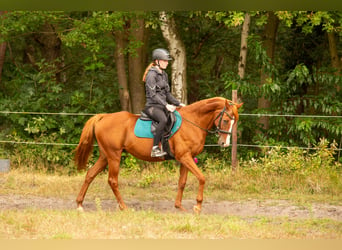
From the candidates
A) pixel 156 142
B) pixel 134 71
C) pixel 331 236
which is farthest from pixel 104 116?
pixel 134 71

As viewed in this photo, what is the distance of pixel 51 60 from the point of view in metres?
17.7

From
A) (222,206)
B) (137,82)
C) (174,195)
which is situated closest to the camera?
(222,206)

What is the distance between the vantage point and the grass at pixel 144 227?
7.38m

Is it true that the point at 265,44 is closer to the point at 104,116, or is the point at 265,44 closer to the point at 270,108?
the point at 270,108

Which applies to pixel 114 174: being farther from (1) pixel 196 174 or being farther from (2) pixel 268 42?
(2) pixel 268 42

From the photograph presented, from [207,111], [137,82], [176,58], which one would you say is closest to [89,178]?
[207,111]

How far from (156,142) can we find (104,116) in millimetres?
1226

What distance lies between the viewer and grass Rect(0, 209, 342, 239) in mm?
7375

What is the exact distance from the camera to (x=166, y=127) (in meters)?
9.97

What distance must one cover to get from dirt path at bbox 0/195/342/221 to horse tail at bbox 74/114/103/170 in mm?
921

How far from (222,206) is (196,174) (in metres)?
1.32

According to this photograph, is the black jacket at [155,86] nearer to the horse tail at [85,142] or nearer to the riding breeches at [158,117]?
the riding breeches at [158,117]

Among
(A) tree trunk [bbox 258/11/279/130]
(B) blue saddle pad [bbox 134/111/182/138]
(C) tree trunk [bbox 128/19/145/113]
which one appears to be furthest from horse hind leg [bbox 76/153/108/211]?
(A) tree trunk [bbox 258/11/279/130]

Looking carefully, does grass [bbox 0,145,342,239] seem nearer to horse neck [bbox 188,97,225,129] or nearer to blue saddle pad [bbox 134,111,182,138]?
blue saddle pad [bbox 134,111,182,138]
